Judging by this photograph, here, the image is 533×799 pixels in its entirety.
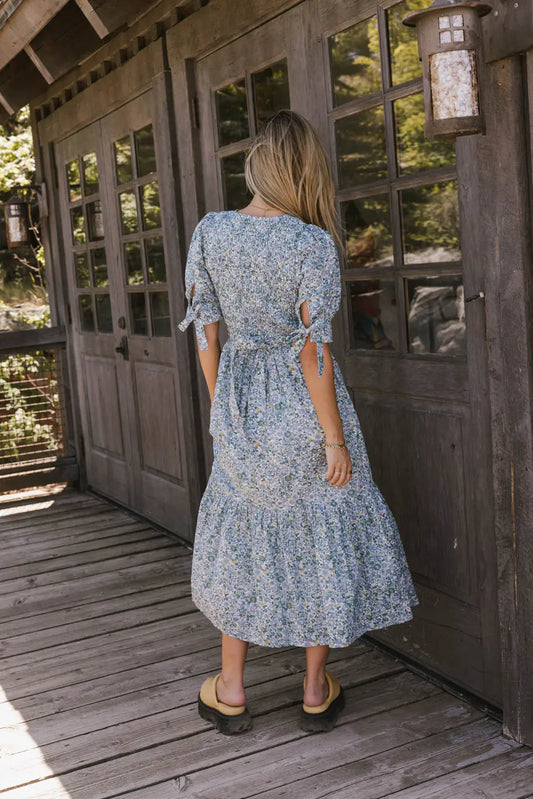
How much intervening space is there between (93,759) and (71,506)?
3.16m

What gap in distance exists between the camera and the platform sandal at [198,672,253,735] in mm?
2686

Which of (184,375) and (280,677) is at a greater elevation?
(184,375)

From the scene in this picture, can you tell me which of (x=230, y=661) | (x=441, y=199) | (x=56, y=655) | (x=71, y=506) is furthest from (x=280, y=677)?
(x=71, y=506)

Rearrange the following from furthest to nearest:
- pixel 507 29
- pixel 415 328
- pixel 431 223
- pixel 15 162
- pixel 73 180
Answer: pixel 15 162, pixel 73 180, pixel 415 328, pixel 431 223, pixel 507 29

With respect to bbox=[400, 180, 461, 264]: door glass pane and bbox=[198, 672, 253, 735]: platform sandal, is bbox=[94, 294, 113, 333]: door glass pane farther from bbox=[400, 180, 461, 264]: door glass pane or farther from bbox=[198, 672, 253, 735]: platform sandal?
bbox=[198, 672, 253, 735]: platform sandal

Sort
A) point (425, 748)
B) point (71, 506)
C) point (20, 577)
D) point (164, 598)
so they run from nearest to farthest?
point (425, 748) → point (164, 598) → point (20, 577) → point (71, 506)

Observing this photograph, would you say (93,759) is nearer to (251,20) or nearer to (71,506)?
(251,20)

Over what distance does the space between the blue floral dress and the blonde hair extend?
77 millimetres

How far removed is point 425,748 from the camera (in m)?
2.52

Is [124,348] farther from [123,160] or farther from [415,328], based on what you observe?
[415,328]

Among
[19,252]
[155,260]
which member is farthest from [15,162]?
[155,260]

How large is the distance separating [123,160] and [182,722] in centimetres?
309

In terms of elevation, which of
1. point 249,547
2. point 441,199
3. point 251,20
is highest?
point 251,20

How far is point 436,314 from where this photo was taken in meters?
2.76
